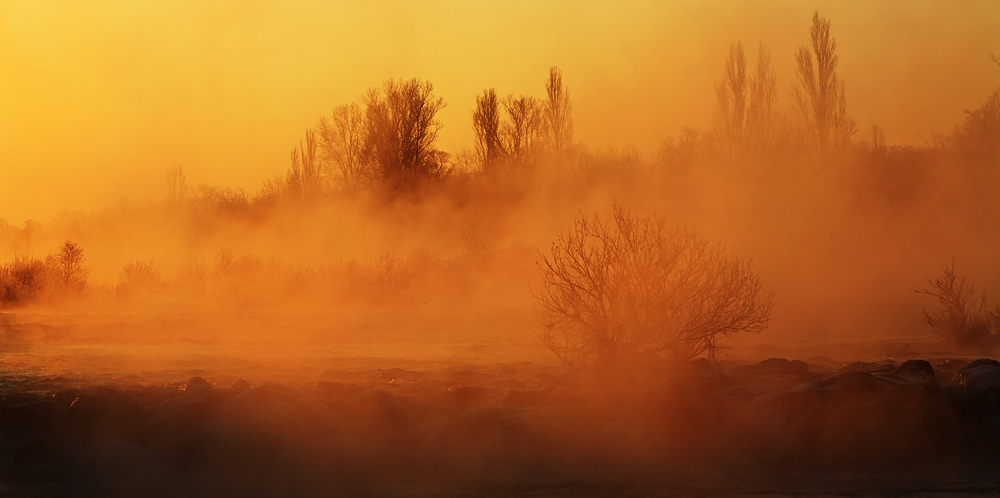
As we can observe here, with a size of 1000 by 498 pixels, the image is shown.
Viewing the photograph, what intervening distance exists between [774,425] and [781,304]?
10.7 meters

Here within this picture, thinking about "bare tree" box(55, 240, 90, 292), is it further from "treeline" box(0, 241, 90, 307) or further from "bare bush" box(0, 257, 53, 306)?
"bare bush" box(0, 257, 53, 306)

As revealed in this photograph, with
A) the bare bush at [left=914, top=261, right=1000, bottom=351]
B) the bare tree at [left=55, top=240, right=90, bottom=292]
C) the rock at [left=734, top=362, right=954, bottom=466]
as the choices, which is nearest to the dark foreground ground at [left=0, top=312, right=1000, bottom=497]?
the rock at [left=734, top=362, right=954, bottom=466]

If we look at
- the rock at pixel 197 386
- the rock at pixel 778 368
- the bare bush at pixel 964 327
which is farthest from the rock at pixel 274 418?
the bare bush at pixel 964 327

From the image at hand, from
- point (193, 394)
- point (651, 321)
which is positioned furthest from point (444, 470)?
point (651, 321)

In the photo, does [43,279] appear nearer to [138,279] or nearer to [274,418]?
[138,279]

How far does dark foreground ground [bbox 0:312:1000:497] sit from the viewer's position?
7.24m

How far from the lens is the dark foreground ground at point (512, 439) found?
724 cm

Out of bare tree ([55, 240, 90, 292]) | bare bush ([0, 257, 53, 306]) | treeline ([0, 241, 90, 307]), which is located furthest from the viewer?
bare tree ([55, 240, 90, 292])

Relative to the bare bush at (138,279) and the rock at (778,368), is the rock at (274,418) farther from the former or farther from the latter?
the bare bush at (138,279)

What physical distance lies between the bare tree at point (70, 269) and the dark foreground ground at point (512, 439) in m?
12.2

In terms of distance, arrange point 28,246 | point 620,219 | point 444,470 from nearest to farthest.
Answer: point 444,470 < point 620,219 < point 28,246

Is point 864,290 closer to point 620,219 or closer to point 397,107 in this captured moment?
point 620,219

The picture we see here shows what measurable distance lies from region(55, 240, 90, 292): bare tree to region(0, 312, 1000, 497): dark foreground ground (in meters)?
12.2

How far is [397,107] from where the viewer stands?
110ft
